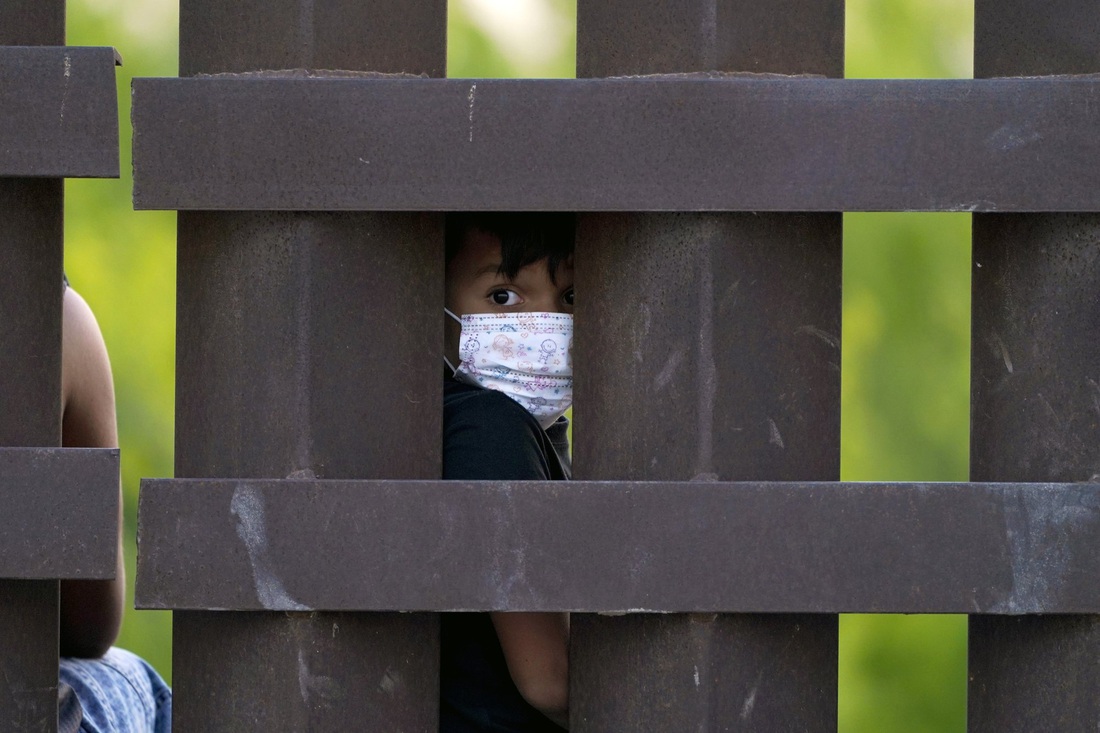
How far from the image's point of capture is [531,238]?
5.14 feet

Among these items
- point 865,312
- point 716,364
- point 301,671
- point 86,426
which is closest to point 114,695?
point 86,426

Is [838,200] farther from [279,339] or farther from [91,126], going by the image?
[91,126]

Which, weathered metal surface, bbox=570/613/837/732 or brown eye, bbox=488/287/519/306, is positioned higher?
brown eye, bbox=488/287/519/306

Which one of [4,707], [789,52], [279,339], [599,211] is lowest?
[4,707]

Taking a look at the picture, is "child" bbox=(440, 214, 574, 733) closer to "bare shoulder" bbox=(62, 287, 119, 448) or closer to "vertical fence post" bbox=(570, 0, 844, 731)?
"vertical fence post" bbox=(570, 0, 844, 731)

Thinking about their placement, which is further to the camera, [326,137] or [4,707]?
[4,707]

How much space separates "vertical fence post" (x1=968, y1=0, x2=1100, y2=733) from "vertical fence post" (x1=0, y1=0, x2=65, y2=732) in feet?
3.19

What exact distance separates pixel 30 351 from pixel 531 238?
1.92ft

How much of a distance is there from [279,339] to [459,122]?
285mm

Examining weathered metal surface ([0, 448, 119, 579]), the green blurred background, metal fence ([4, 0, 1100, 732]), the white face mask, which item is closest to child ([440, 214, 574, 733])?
the white face mask

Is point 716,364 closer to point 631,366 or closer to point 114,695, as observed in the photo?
point 631,366

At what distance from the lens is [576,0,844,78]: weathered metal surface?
1.26 metres

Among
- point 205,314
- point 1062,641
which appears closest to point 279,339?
point 205,314

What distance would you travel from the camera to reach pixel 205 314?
1.31 metres
